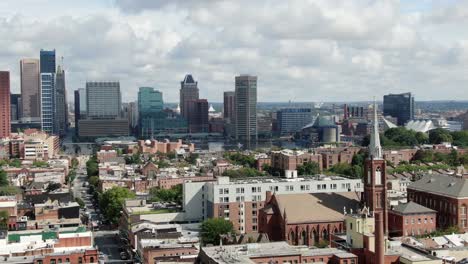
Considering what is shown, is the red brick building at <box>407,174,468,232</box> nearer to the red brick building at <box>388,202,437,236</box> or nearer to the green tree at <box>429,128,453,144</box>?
the red brick building at <box>388,202,437,236</box>

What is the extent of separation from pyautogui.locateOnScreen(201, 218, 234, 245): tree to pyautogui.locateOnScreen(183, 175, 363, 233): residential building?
8.76m

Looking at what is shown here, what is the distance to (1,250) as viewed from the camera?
6234 centimetres

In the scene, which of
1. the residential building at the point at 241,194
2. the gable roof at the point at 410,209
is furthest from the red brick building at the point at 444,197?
the residential building at the point at 241,194

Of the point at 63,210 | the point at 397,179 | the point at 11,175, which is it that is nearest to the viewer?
the point at 63,210

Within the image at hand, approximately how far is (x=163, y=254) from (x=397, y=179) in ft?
178


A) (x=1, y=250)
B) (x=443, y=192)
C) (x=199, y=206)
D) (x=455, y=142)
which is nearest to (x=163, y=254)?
(x=1, y=250)

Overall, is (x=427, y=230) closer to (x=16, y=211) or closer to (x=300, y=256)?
(x=300, y=256)

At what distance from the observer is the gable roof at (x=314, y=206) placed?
7275 cm

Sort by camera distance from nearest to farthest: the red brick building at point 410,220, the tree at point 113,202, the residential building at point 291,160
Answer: the red brick building at point 410,220
the tree at point 113,202
the residential building at point 291,160

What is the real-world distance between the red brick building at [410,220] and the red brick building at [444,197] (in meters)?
2.68

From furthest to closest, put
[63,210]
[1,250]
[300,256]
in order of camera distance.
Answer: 1. [63,210]
2. [1,250]
3. [300,256]

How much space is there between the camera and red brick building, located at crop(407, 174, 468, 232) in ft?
243

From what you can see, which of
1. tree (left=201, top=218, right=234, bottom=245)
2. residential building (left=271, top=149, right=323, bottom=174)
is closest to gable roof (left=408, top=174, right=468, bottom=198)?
tree (left=201, top=218, right=234, bottom=245)

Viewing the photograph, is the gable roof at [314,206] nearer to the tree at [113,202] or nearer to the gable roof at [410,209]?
the gable roof at [410,209]
